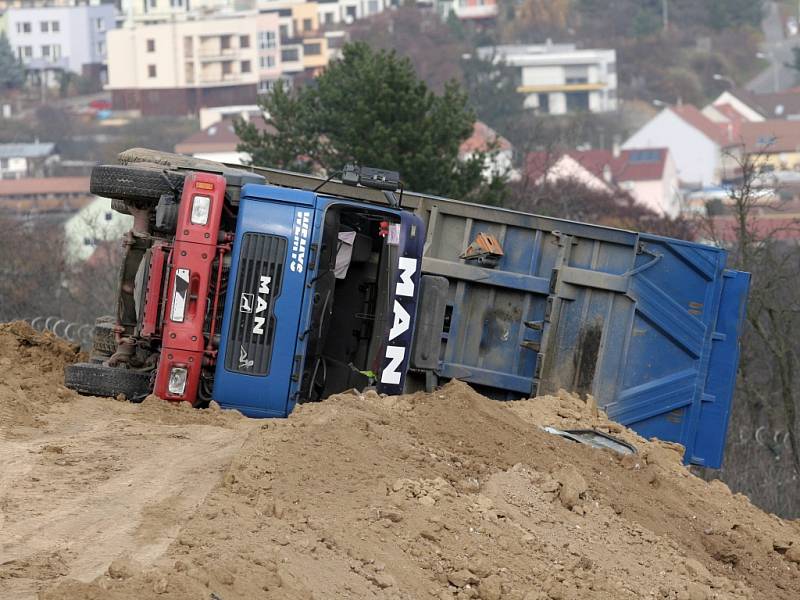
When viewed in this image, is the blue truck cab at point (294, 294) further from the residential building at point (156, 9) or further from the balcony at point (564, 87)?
the residential building at point (156, 9)

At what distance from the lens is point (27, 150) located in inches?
4491

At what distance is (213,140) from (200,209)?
102 m

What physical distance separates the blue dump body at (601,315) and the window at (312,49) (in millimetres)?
138127

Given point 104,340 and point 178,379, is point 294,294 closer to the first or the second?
point 178,379

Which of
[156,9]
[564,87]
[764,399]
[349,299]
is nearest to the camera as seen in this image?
[349,299]

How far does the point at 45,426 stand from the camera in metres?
12.0

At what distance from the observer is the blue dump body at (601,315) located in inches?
569

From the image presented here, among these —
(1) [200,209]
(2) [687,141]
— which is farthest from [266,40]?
(1) [200,209]

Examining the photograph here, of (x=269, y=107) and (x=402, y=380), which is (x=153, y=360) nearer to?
(x=402, y=380)

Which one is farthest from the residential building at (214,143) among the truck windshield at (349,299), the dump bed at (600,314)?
the truck windshield at (349,299)

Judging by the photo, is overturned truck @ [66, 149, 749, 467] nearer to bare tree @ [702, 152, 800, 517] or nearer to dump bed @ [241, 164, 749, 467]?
dump bed @ [241, 164, 749, 467]

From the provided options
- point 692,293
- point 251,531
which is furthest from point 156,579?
point 692,293

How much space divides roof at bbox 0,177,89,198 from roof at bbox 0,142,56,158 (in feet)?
35.6

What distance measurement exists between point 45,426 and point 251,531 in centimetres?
368
